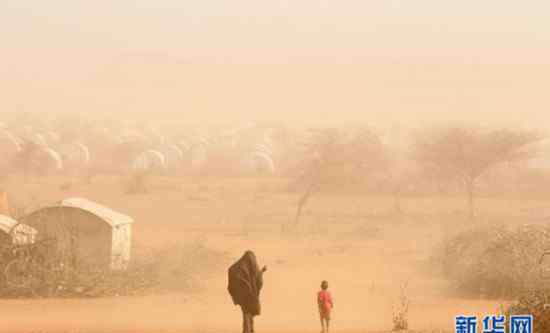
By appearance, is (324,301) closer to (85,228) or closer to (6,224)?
(85,228)

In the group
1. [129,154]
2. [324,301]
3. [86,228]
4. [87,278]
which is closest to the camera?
[324,301]

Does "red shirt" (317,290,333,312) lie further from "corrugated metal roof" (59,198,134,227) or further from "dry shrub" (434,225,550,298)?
"corrugated metal roof" (59,198,134,227)

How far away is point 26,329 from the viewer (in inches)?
464

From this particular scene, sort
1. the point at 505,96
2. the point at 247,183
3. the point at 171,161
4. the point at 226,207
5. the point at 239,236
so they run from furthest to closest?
the point at 505,96 → the point at 171,161 → the point at 247,183 → the point at 226,207 → the point at 239,236

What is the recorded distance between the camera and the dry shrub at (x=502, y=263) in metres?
15.2

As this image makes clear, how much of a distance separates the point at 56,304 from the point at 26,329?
261cm

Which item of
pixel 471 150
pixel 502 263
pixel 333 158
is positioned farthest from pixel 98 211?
pixel 471 150

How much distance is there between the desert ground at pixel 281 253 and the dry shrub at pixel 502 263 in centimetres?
46

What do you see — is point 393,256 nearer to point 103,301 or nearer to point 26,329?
Answer: point 103,301

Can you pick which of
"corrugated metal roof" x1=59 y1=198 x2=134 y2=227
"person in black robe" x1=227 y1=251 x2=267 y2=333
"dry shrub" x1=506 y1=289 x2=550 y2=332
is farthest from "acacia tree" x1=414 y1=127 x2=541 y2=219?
"person in black robe" x1=227 y1=251 x2=267 y2=333

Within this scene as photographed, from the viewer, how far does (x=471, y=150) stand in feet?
101

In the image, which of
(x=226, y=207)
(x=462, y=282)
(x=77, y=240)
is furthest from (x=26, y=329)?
(x=226, y=207)

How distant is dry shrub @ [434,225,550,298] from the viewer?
15156 millimetres

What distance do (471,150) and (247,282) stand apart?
22.9m
